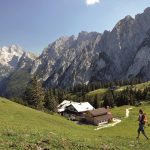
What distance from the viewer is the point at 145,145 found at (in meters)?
30.5

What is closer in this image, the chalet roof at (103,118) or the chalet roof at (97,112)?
the chalet roof at (103,118)

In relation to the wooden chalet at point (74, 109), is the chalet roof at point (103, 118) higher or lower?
lower

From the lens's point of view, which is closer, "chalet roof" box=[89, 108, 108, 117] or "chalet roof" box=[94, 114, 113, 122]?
"chalet roof" box=[94, 114, 113, 122]

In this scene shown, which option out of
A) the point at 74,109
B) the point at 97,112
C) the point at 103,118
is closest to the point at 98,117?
the point at 103,118

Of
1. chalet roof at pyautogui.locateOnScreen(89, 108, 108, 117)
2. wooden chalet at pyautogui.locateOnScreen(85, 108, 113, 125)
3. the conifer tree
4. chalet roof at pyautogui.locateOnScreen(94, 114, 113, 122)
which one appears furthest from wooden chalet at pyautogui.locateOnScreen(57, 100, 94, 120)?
the conifer tree

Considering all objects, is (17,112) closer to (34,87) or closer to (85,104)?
(34,87)

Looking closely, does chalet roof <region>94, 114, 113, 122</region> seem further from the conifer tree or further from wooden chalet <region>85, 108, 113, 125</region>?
the conifer tree

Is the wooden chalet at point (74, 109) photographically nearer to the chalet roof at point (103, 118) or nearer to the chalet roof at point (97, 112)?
the chalet roof at point (97, 112)

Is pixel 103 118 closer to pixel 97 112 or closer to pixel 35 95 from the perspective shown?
pixel 97 112

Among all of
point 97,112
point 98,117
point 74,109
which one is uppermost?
point 74,109

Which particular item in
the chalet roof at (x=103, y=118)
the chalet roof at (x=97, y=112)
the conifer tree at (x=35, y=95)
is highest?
the conifer tree at (x=35, y=95)

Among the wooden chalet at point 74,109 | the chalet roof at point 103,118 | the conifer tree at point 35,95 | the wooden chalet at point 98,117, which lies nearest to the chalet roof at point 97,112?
the wooden chalet at point 98,117

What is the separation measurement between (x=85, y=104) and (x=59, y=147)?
460ft

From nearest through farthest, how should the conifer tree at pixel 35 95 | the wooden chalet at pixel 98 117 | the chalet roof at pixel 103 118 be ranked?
1. the conifer tree at pixel 35 95
2. the chalet roof at pixel 103 118
3. the wooden chalet at pixel 98 117
